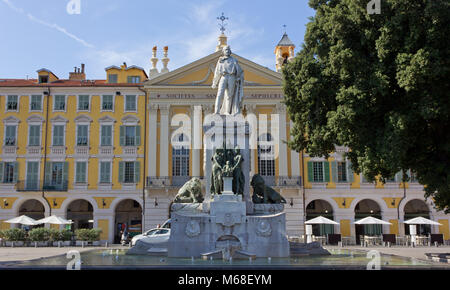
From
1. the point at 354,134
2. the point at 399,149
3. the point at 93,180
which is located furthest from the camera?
the point at 93,180

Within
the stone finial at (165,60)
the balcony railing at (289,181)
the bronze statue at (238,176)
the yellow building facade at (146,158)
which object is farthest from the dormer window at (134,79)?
the bronze statue at (238,176)

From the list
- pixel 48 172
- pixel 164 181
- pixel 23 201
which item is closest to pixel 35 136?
pixel 48 172

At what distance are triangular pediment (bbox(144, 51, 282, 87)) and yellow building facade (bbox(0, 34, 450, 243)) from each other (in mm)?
84

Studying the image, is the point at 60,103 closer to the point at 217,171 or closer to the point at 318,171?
the point at 318,171

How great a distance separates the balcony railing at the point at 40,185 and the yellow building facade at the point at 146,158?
0.26 ft

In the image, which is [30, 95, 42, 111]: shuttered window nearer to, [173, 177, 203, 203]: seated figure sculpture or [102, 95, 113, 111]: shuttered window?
[102, 95, 113, 111]: shuttered window

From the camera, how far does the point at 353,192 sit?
120 ft

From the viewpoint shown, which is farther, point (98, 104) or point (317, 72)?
point (98, 104)

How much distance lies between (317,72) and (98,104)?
81.0 feet

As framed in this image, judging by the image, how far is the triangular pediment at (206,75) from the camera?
37219mm

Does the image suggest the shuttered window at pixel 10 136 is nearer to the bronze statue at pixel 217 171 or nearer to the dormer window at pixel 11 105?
the dormer window at pixel 11 105

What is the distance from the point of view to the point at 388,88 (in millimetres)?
14383
